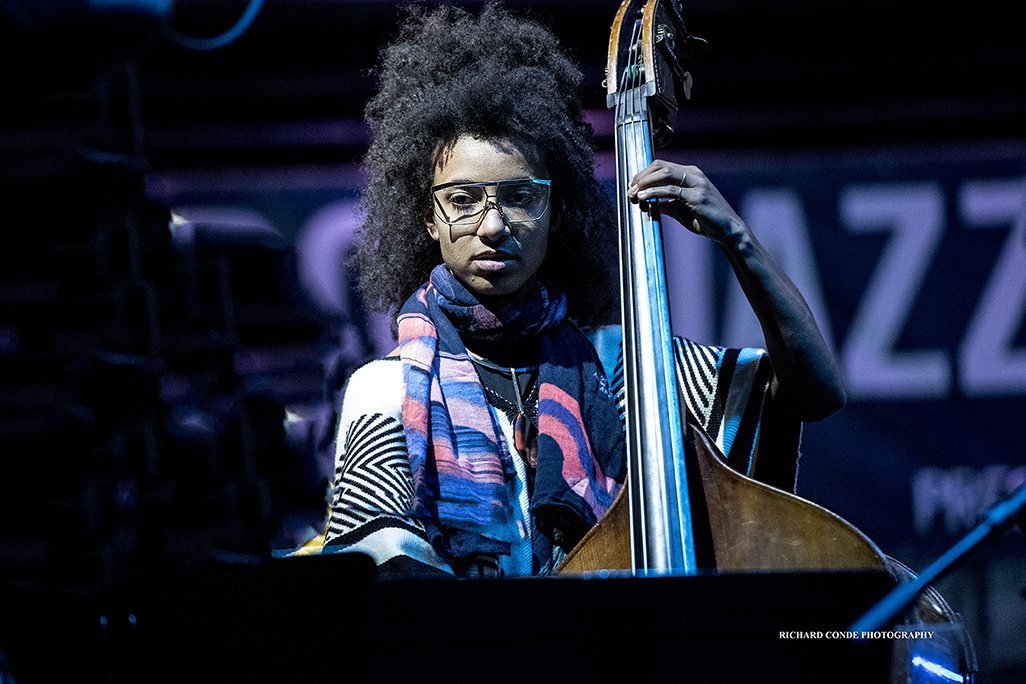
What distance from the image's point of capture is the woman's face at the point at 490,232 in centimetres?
174

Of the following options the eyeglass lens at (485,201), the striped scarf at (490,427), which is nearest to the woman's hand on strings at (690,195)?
the eyeglass lens at (485,201)

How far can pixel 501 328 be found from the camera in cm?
179

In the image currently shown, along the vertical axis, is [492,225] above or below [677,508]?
above

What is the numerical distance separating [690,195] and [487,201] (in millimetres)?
422

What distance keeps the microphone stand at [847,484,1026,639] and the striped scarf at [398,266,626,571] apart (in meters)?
0.66

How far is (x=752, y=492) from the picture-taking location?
1.33m

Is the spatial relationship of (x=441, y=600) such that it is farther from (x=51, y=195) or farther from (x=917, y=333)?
(x=917, y=333)

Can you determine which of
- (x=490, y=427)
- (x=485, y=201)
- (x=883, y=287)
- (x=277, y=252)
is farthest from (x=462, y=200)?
(x=883, y=287)

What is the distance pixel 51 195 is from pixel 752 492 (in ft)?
7.51

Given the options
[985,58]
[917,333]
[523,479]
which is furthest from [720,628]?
[985,58]

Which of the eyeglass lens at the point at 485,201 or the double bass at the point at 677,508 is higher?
the eyeglass lens at the point at 485,201

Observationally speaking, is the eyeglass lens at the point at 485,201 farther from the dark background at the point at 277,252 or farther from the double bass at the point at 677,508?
the dark background at the point at 277,252

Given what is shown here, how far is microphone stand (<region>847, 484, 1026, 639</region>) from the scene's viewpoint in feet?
3.00

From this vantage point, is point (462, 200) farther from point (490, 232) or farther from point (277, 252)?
point (277, 252)
